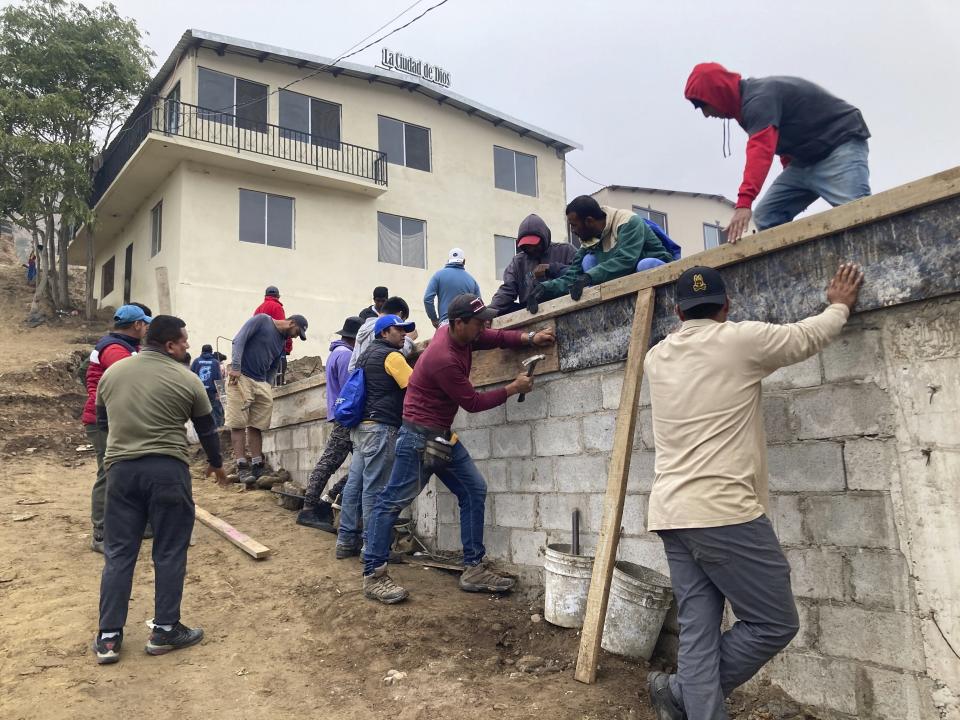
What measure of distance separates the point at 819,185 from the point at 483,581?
331cm

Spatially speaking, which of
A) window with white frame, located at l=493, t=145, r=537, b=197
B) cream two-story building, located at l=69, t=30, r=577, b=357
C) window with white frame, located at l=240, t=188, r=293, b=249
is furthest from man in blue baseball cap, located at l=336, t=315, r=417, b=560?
window with white frame, located at l=493, t=145, r=537, b=197

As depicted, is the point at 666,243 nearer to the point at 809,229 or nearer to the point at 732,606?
the point at 809,229

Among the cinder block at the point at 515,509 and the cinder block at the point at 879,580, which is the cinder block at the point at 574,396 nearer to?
the cinder block at the point at 515,509

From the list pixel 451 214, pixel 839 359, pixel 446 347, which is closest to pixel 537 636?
pixel 446 347

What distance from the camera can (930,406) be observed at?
2.82 metres

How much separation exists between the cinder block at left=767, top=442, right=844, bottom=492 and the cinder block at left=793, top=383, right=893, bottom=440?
0.19ft

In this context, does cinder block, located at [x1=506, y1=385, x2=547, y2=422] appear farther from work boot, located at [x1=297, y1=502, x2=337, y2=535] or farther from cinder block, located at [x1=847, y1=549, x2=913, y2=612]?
work boot, located at [x1=297, y1=502, x2=337, y2=535]

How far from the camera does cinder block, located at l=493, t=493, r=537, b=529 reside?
491 cm

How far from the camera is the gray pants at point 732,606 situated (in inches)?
106

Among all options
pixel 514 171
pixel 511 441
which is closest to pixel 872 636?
pixel 511 441

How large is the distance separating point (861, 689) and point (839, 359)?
1395 millimetres

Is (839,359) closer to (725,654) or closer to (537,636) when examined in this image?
(725,654)

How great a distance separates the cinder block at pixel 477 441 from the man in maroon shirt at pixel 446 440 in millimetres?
442

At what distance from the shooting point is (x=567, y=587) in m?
4.09
